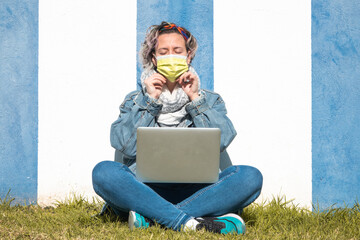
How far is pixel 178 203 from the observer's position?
121 inches

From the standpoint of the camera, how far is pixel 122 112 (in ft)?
11.2

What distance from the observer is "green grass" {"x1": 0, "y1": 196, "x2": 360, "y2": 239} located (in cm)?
269

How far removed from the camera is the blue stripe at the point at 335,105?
A: 3797 mm

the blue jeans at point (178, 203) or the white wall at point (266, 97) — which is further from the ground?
the white wall at point (266, 97)

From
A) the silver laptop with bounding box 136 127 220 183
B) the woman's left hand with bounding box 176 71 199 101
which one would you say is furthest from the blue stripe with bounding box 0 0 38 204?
the silver laptop with bounding box 136 127 220 183

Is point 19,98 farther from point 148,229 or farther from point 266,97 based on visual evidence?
point 266,97

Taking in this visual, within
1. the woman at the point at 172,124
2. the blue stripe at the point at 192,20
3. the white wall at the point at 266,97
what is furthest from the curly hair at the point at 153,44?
the white wall at the point at 266,97

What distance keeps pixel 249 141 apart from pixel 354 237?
1.21m

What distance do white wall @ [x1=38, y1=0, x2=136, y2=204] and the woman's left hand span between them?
2.05ft

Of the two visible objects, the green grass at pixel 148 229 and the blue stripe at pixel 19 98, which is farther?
the blue stripe at pixel 19 98

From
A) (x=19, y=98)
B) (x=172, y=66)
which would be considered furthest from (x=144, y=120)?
(x=19, y=98)

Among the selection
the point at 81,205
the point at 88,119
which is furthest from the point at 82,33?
the point at 81,205

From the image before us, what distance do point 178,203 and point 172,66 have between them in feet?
3.22

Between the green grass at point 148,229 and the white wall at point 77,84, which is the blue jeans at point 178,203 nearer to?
the green grass at point 148,229
